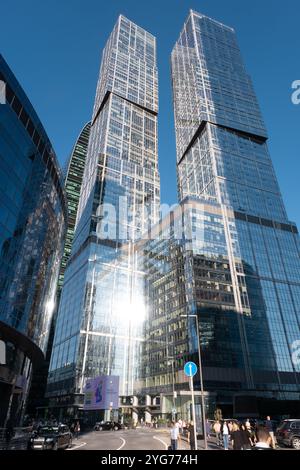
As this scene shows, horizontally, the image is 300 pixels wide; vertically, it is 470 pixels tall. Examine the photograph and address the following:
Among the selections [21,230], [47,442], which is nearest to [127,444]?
[47,442]

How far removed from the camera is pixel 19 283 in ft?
138

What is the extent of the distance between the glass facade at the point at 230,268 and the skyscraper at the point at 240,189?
1.43 ft

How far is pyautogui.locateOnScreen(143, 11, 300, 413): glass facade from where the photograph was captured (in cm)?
8638

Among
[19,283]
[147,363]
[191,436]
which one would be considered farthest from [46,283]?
[147,363]

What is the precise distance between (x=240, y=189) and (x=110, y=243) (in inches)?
2317

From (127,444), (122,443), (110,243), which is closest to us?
(127,444)

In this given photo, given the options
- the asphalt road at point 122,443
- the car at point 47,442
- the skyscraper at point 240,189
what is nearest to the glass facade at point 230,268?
the skyscraper at point 240,189

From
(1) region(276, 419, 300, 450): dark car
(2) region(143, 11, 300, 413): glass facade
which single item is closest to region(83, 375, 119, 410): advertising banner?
(1) region(276, 419, 300, 450): dark car

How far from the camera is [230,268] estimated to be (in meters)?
100

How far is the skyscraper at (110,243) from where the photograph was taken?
365 ft

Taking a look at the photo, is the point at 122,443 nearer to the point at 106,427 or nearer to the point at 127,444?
the point at 127,444

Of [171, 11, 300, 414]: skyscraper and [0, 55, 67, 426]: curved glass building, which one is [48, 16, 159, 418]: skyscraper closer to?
[171, 11, 300, 414]: skyscraper

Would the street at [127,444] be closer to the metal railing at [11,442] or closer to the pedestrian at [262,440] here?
the metal railing at [11,442]

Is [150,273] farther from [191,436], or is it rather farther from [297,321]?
[191,436]
